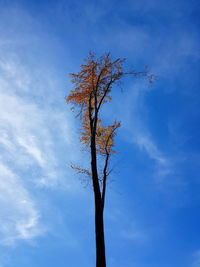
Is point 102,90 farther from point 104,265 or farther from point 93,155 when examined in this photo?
point 104,265

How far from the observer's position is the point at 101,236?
25.5 ft

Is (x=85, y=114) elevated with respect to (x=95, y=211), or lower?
elevated

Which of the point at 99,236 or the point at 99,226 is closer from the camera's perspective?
the point at 99,236

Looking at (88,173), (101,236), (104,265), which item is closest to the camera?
(104,265)

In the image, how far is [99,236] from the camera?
777 cm

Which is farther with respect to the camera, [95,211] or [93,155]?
[93,155]

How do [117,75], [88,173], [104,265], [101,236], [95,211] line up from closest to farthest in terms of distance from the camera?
[104,265]
[101,236]
[95,211]
[88,173]
[117,75]

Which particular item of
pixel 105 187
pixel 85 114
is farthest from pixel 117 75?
pixel 105 187

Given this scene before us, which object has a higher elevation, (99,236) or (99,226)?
(99,226)

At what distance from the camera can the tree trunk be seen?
287 inches

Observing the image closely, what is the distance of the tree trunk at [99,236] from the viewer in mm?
7295

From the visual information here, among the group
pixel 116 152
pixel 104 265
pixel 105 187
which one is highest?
pixel 116 152

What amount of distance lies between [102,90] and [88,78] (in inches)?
41.5

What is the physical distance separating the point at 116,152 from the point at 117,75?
4513 mm
